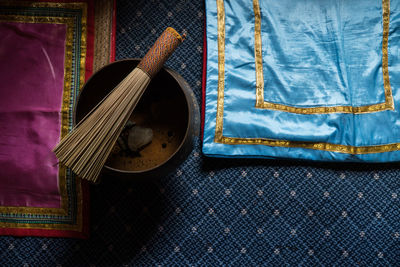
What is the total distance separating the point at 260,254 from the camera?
0.97 metres

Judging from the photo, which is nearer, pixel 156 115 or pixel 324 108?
pixel 156 115

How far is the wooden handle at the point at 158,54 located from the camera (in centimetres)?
76

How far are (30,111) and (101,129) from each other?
1.29ft

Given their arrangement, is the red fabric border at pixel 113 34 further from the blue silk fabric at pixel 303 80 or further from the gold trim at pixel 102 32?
the blue silk fabric at pixel 303 80

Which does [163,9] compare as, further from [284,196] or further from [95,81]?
[284,196]

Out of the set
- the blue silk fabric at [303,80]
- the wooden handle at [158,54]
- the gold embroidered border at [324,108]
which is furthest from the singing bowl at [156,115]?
the gold embroidered border at [324,108]

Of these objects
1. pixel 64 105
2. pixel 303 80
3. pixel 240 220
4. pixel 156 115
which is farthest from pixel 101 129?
pixel 303 80

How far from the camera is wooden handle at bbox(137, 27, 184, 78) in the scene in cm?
76

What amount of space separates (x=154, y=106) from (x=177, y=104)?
0.06 metres

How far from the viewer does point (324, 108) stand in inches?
39.4

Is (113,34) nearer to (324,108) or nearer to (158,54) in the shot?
(158,54)

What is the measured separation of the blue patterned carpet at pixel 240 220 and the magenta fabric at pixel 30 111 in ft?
0.43

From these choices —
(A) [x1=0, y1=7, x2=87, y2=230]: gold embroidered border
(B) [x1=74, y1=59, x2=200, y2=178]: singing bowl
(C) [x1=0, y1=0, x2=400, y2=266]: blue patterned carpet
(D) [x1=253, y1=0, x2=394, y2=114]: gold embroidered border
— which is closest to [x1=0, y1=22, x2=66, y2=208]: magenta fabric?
(A) [x1=0, y1=7, x2=87, y2=230]: gold embroidered border

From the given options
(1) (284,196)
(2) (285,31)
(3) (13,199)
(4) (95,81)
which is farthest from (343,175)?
(3) (13,199)
